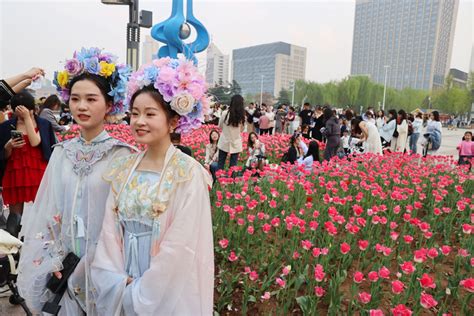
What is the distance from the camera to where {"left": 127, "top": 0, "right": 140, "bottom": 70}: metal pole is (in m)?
6.82

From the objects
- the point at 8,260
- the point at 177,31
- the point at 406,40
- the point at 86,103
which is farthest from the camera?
the point at 406,40

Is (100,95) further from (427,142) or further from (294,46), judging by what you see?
(294,46)

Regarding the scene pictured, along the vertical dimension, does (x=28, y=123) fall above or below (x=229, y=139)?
above

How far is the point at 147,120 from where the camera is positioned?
175cm

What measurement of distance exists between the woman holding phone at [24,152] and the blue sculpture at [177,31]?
22.3 feet

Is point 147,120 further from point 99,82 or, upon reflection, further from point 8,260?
point 8,260

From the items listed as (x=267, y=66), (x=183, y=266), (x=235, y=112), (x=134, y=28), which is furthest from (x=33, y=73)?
(x=267, y=66)

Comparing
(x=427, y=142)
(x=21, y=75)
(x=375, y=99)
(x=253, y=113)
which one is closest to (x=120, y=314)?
(x=21, y=75)

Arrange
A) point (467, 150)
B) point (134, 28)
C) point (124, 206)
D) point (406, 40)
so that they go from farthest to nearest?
point (406, 40) < point (467, 150) < point (134, 28) < point (124, 206)

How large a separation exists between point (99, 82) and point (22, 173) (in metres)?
1.79

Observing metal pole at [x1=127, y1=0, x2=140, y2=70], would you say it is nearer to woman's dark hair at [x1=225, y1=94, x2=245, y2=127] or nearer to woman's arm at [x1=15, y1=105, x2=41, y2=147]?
woman's dark hair at [x1=225, y1=94, x2=245, y2=127]

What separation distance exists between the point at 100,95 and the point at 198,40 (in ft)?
28.9

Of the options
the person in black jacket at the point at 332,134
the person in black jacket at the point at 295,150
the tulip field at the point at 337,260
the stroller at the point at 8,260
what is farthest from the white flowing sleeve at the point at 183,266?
the person in black jacket at the point at 332,134

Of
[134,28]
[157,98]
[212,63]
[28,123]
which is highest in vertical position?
[134,28]
